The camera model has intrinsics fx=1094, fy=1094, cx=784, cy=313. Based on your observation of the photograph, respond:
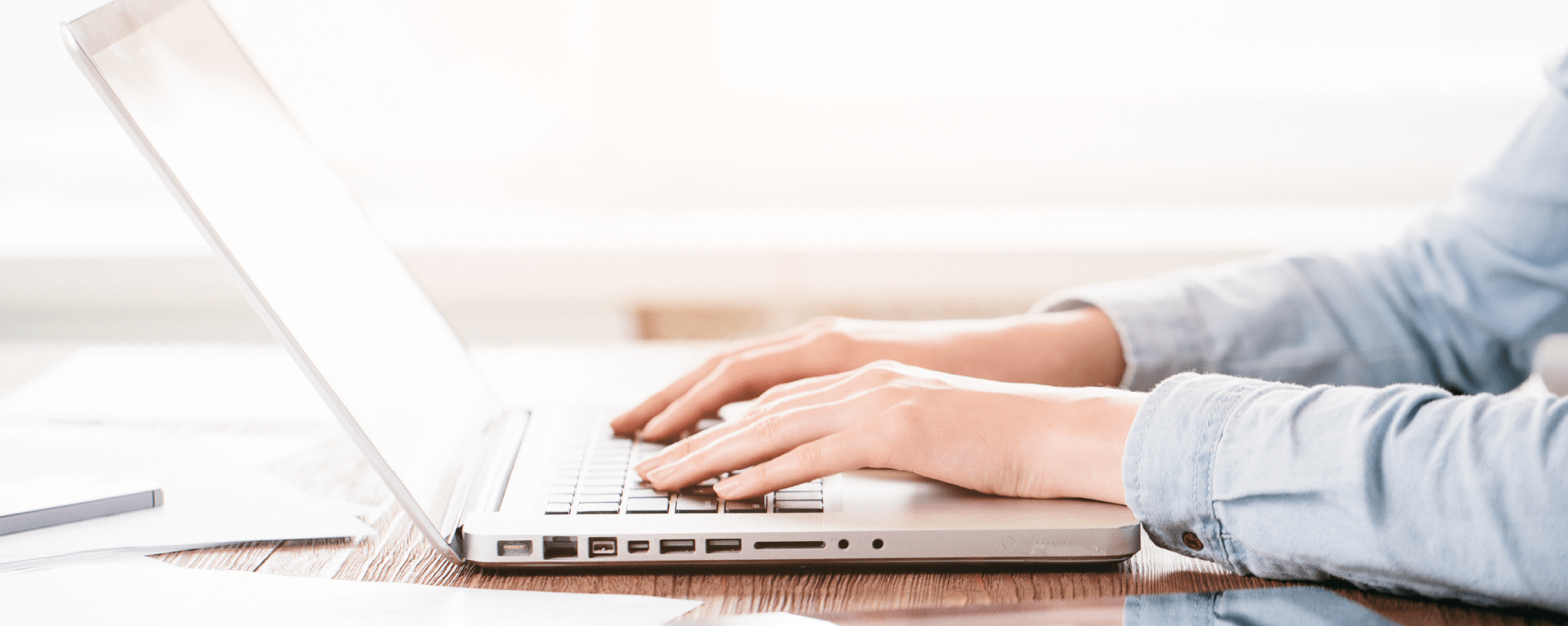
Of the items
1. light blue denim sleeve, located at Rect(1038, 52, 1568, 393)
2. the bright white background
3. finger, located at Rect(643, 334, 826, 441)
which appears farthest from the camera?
the bright white background

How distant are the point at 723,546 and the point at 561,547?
78 millimetres

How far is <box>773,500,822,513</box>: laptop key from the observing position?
55 centimetres

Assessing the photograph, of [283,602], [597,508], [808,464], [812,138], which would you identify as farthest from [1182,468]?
[812,138]

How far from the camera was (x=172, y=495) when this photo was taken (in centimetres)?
65

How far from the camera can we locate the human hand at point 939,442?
1.83 ft

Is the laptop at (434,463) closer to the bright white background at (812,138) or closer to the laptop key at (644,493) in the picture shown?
the laptop key at (644,493)

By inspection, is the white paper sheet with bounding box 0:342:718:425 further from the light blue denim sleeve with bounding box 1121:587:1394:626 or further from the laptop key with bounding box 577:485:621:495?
Answer: the light blue denim sleeve with bounding box 1121:587:1394:626

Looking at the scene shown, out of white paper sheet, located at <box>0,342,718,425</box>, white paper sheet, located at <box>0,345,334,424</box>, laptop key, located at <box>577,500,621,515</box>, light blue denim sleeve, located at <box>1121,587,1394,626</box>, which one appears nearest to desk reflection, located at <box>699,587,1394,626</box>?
light blue denim sleeve, located at <box>1121,587,1394,626</box>

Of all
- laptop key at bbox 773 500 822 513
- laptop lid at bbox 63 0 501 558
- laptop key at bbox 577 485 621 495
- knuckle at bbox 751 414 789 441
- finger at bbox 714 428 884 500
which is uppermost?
laptop lid at bbox 63 0 501 558

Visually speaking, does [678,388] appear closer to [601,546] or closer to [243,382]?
[601,546]

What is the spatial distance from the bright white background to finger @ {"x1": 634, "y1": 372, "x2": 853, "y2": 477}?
92 cm

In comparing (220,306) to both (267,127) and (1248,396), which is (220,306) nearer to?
(267,127)

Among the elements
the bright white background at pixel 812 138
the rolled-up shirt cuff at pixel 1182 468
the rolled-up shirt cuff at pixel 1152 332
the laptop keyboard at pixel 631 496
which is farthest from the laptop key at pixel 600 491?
the bright white background at pixel 812 138

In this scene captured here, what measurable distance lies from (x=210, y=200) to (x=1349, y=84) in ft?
5.47
